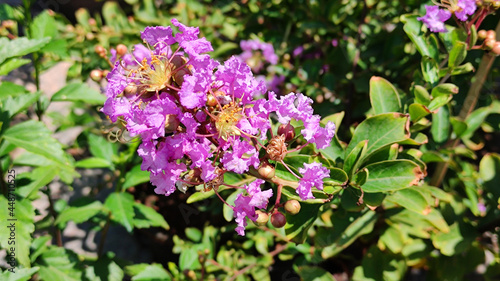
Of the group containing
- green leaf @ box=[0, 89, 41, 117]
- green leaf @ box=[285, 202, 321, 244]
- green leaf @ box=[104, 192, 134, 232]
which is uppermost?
green leaf @ box=[0, 89, 41, 117]

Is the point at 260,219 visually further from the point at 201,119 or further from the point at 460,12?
the point at 460,12

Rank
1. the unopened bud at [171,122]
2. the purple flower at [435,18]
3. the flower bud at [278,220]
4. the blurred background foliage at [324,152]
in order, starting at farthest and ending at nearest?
1. the blurred background foliage at [324,152]
2. the purple flower at [435,18]
3. the flower bud at [278,220]
4. the unopened bud at [171,122]

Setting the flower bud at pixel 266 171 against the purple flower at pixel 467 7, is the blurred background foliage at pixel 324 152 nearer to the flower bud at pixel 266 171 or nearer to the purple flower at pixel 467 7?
the purple flower at pixel 467 7

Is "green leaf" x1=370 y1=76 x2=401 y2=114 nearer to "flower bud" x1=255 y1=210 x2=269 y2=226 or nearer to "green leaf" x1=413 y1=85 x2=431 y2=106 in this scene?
"green leaf" x1=413 y1=85 x2=431 y2=106

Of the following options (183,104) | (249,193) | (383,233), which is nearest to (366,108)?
(383,233)

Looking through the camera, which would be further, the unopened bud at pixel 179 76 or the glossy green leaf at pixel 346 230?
the glossy green leaf at pixel 346 230

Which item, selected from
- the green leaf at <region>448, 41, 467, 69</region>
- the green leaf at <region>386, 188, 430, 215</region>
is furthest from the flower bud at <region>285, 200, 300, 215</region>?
the green leaf at <region>448, 41, 467, 69</region>

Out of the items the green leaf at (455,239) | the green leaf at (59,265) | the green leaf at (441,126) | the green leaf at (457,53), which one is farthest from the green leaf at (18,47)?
the green leaf at (455,239)
